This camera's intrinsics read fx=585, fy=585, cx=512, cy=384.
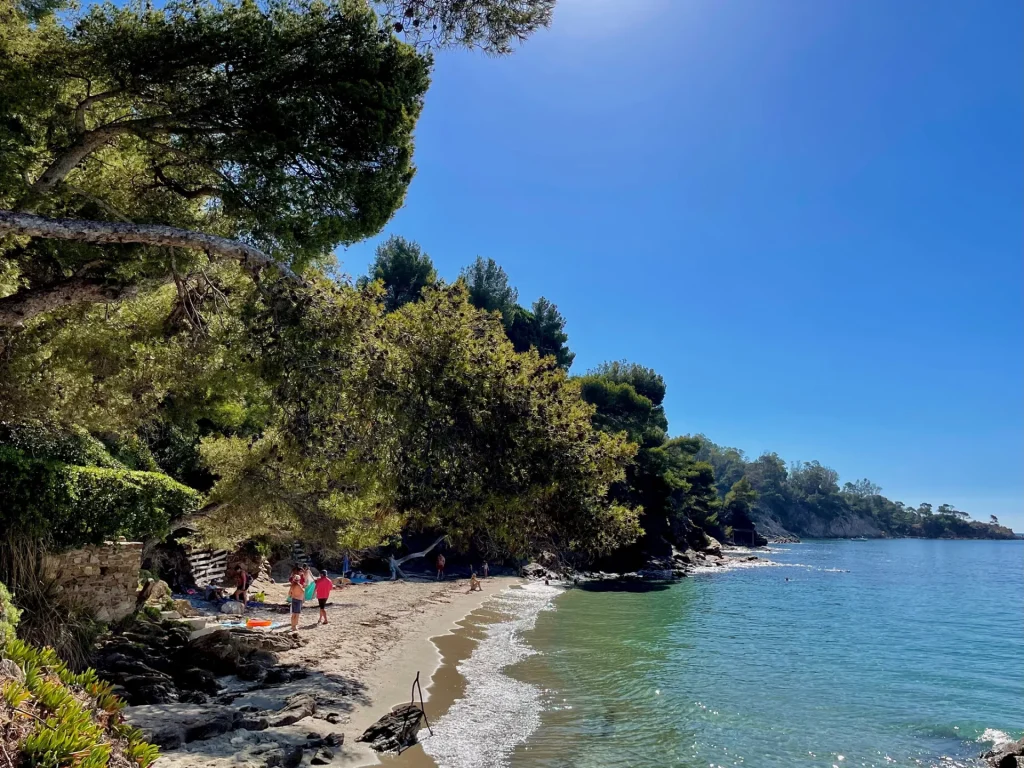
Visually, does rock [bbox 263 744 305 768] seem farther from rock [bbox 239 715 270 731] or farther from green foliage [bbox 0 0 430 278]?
green foliage [bbox 0 0 430 278]

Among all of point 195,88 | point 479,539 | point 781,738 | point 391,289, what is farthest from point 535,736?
point 391,289

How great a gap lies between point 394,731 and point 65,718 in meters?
6.61

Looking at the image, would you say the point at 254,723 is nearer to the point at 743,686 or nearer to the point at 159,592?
the point at 159,592

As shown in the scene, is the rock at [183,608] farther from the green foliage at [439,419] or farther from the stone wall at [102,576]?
the green foliage at [439,419]

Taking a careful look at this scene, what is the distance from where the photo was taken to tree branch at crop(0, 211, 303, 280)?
6.76m

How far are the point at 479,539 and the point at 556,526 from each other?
1702mm

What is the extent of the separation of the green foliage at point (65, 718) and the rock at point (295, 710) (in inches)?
185

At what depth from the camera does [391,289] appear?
238ft

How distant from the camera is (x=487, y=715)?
1202 cm

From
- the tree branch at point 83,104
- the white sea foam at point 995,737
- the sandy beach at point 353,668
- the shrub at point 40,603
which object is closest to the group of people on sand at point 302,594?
the sandy beach at point 353,668

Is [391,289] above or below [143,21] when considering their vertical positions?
above

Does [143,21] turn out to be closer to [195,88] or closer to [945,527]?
[195,88]

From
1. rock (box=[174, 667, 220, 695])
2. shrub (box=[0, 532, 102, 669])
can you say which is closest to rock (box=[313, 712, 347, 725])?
rock (box=[174, 667, 220, 695])

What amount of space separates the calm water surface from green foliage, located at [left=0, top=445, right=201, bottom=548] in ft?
26.5
